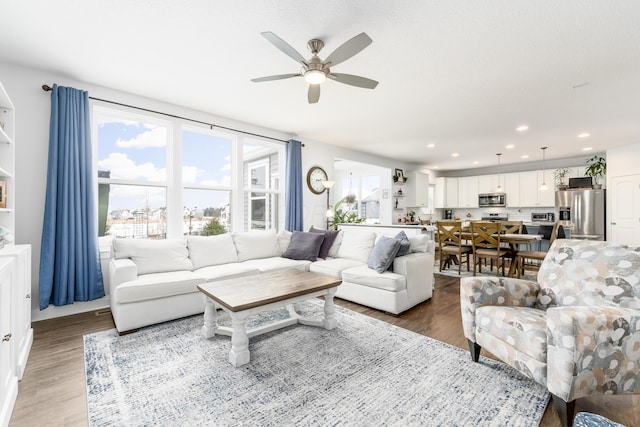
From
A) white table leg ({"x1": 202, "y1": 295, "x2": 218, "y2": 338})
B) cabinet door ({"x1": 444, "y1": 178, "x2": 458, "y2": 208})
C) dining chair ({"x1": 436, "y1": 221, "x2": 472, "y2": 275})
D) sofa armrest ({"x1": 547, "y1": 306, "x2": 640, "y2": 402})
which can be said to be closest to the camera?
sofa armrest ({"x1": 547, "y1": 306, "x2": 640, "y2": 402})

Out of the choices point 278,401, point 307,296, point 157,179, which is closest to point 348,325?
point 307,296

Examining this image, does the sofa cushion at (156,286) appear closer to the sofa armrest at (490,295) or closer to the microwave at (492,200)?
the sofa armrest at (490,295)

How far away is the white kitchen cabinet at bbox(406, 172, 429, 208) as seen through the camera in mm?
8148

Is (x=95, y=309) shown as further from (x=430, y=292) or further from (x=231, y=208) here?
(x=430, y=292)

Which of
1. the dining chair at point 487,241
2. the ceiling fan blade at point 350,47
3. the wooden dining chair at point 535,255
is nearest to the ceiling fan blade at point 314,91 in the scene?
the ceiling fan blade at point 350,47

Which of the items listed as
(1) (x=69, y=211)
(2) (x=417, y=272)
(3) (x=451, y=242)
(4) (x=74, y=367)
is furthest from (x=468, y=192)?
(4) (x=74, y=367)

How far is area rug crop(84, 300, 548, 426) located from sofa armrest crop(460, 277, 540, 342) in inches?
13.7

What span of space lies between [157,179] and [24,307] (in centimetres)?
207

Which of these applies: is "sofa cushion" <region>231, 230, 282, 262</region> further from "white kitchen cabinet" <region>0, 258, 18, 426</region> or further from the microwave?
the microwave

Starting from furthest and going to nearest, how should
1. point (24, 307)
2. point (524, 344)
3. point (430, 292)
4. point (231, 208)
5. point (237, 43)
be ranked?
point (231, 208) → point (430, 292) → point (237, 43) → point (24, 307) → point (524, 344)

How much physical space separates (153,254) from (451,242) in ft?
15.5

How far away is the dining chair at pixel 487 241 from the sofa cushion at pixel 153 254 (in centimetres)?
436

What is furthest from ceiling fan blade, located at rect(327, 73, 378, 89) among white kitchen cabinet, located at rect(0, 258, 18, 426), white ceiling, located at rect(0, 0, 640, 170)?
white kitchen cabinet, located at rect(0, 258, 18, 426)

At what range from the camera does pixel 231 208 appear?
4.59 m
